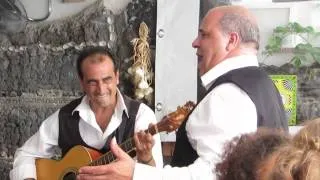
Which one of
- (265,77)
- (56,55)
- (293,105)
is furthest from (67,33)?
(265,77)

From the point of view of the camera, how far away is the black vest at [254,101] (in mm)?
1572

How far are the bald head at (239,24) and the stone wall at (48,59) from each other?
1007 mm

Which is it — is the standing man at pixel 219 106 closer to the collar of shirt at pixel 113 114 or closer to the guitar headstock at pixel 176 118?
the guitar headstock at pixel 176 118

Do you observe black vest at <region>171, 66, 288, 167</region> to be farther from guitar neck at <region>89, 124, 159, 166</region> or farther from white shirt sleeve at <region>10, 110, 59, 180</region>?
white shirt sleeve at <region>10, 110, 59, 180</region>

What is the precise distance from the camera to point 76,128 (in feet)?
7.61

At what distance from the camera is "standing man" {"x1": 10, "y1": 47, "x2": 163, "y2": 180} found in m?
2.27

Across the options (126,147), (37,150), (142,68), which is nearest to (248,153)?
(126,147)

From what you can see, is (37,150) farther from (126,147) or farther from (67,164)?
(126,147)

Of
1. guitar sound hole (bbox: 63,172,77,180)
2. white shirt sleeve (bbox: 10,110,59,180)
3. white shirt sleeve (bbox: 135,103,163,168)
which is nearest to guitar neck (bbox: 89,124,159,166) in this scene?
guitar sound hole (bbox: 63,172,77,180)

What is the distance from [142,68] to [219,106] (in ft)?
4.04

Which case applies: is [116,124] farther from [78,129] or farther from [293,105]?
[293,105]

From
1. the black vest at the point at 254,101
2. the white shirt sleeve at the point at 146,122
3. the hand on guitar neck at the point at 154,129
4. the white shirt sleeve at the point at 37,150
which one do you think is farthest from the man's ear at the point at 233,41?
the white shirt sleeve at the point at 37,150

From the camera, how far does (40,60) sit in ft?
9.75

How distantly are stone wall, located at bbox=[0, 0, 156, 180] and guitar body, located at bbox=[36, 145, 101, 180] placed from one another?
661 mm
